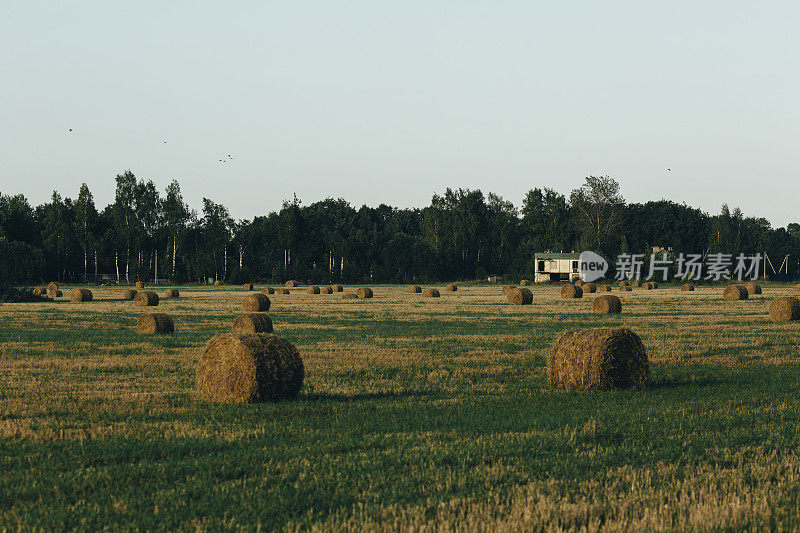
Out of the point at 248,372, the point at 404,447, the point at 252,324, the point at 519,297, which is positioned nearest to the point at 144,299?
the point at 519,297

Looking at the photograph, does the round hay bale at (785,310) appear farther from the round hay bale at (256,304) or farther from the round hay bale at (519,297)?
the round hay bale at (256,304)

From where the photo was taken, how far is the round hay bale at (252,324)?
1120 inches

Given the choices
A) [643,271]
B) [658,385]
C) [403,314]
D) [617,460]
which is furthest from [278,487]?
[643,271]

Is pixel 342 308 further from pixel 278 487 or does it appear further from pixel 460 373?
pixel 278 487

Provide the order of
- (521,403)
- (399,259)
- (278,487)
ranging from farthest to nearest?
(399,259) < (521,403) < (278,487)

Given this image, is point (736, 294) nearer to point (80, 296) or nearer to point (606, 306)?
point (606, 306)

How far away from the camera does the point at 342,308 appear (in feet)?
151

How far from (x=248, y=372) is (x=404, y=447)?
15.0 feet

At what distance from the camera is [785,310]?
3462 cm

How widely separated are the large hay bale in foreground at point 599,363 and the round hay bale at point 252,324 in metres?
14.8

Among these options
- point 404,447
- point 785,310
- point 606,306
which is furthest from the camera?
point 606,306

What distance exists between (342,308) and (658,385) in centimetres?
3081

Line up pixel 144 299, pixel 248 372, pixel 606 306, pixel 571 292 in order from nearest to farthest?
pixel 248 372 → pixel 606 306 → pixel 144 299 → pixel 571 292

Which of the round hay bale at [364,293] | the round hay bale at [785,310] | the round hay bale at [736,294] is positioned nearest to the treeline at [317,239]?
the round hay bale at [364,293]
